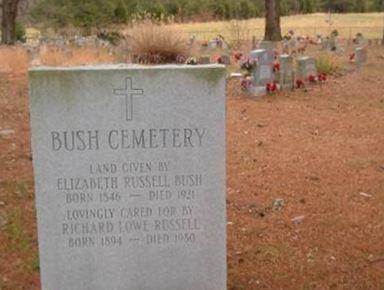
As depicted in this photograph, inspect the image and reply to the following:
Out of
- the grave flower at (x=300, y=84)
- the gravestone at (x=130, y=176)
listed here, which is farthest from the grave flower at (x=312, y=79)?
the gravestone at (x=130, y=176)

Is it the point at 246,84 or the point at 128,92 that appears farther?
the point at 246,84

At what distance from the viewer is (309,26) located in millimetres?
48938

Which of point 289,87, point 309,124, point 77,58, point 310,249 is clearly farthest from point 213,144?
point 77,58

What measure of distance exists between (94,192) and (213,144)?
33.6 inches

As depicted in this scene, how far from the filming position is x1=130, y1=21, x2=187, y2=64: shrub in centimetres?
1908

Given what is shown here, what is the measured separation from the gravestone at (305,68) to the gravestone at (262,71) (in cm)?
116

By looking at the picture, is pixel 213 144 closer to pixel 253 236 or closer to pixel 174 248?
pixel 174 248

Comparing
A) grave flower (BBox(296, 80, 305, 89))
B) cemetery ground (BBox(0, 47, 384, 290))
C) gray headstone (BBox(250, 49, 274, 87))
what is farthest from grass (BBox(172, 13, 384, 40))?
cemetery ground (BBox(0, 47, 384, 290))

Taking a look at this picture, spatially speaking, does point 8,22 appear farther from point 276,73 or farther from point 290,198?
point 290,198

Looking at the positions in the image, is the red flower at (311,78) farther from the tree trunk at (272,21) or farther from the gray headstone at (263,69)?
the tree trunk at (272,21)

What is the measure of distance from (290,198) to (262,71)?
746 cm

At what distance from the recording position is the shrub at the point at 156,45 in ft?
62.6

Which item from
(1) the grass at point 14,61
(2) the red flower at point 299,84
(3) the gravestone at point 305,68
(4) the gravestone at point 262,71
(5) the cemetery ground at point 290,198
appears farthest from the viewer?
(1) the grass at point 14,61

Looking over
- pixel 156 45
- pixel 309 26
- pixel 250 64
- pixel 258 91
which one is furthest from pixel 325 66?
pixel 309 26
